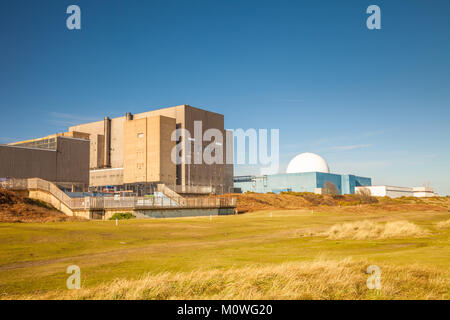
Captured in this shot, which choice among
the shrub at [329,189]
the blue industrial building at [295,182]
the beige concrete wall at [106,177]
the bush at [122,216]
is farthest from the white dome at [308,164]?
the bush at [122,216]

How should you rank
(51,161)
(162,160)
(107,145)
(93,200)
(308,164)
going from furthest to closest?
1. (308,164)
2. (107,145)
3. (162,160)
4. (51,161)
5. (93,200)

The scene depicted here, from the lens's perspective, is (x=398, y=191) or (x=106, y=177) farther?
(x=398, y=191)

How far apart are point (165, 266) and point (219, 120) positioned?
92673mm

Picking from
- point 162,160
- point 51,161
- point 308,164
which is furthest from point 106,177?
point 308,164

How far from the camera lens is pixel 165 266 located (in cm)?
1612

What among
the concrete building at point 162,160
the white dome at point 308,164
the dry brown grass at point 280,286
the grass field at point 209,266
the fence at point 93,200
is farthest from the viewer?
the white dome at point 308,164

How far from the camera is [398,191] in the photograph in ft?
544

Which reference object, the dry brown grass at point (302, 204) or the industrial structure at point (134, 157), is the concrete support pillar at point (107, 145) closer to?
the industrial structure at point (134, 157)

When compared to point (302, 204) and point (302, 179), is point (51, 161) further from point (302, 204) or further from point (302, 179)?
point (302, 179)

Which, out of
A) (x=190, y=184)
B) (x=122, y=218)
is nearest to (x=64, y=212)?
(x=122, y=218)

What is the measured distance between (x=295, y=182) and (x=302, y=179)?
369cm

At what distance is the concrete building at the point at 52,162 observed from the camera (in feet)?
238

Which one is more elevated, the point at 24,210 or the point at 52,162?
the point at 52,162
